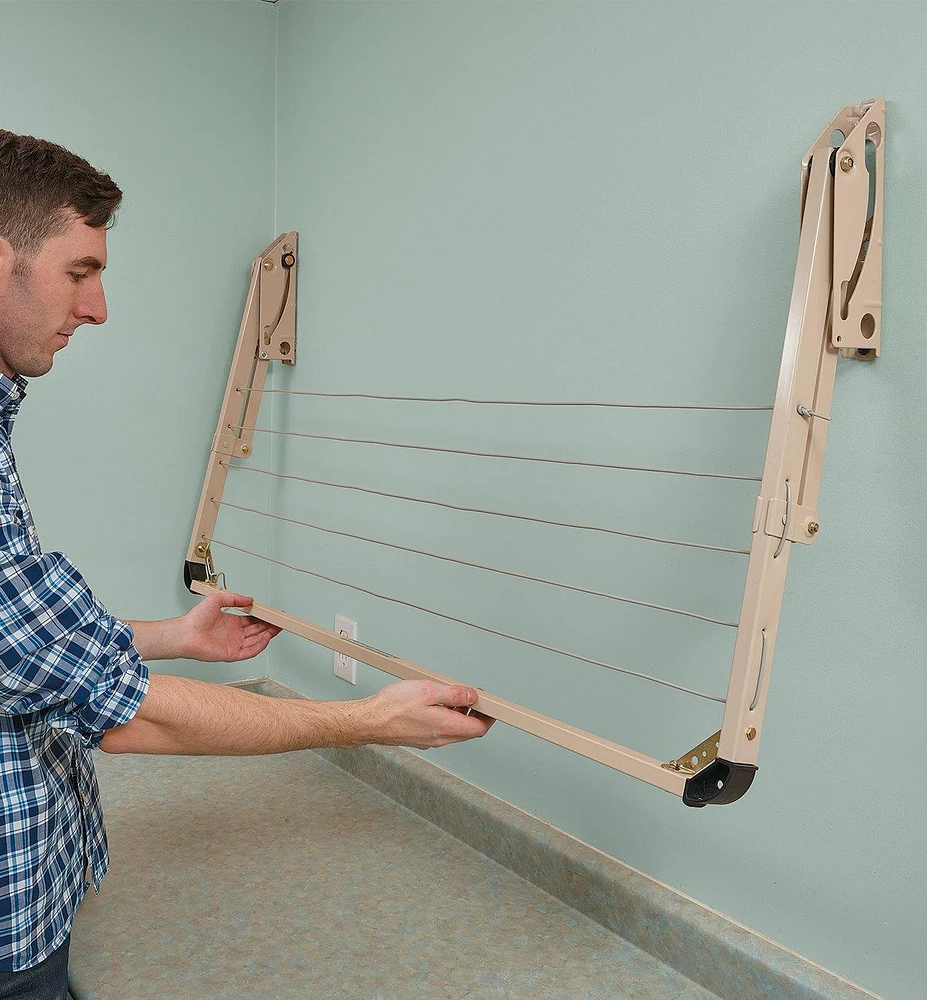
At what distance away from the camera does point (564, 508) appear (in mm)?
1134

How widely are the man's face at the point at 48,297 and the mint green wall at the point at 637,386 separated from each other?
469 mm

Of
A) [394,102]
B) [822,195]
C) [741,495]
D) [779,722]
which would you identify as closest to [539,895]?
[779,722]

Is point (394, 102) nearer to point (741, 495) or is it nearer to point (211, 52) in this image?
point (211, 52)

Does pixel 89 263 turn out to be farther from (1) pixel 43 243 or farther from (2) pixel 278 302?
(2) pixel 278 302

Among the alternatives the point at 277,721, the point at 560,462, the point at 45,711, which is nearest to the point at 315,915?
the point at 277,721

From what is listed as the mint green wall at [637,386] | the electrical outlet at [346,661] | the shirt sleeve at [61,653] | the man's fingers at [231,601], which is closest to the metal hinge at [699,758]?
the mint green wall at [637,386]

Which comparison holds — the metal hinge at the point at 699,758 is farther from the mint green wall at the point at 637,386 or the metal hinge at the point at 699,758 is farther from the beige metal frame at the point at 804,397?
the mint green wall at the point at 637,386

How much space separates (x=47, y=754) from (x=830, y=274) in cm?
79

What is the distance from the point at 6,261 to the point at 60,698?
→ 1.24ft

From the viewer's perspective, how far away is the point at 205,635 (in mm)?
1219

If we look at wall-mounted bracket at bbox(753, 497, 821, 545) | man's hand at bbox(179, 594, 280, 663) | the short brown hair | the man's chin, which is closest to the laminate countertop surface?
man's hand at bbox(179, 594, 280, 663)

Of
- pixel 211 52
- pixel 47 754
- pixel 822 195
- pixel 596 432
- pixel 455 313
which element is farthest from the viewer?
pixel 211 52

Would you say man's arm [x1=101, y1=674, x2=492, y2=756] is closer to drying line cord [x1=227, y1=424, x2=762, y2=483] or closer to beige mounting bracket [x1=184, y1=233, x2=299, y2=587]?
drying line cord [x1=227, y1=424, x2=762, y2=483]

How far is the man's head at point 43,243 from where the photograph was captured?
2.88ft
